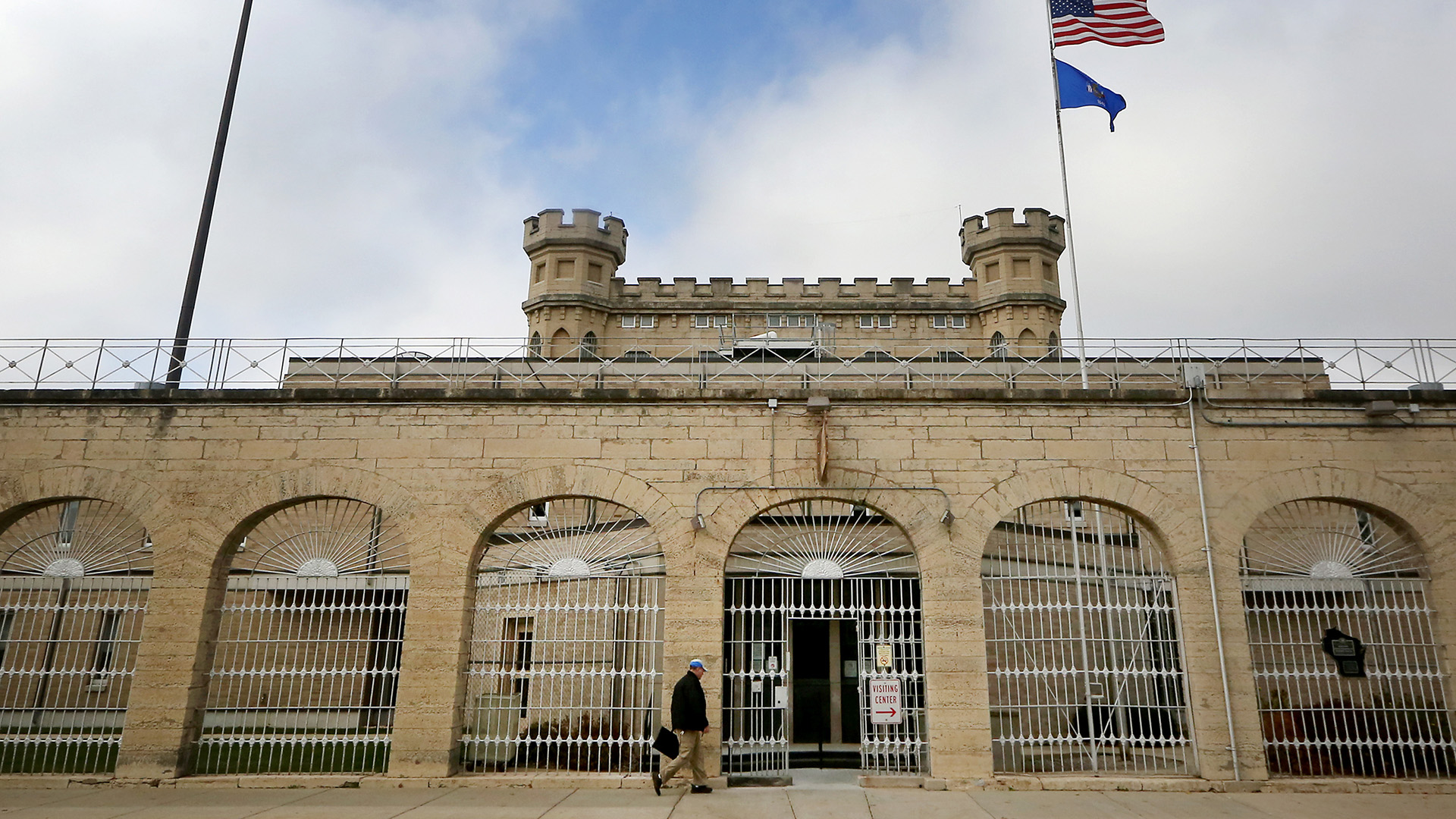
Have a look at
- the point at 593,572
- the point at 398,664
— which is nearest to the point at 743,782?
the point at 593,572

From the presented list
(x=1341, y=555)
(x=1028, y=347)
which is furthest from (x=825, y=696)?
(x=1028, y=347)

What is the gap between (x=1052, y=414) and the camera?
409 inches

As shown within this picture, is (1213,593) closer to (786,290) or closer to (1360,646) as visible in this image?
(1360,646)

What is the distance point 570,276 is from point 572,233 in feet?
6.14

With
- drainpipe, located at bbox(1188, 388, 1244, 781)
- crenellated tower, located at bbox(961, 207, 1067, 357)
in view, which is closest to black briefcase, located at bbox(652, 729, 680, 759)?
drainpipe, located at bbox(1188, 388, 1244, 781)

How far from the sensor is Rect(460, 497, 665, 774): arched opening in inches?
384

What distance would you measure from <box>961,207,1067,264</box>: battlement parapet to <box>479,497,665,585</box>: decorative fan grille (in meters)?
26.4

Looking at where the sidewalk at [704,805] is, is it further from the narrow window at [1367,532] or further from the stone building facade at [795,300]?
the stone building facade at [795,300]

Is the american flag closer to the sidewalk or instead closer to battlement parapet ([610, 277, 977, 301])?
the sidewalk

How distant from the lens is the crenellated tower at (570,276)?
35781 mm

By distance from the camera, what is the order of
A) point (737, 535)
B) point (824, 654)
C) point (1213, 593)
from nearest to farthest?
point (1213, 593) → point (737, 535) → point (824, 654)

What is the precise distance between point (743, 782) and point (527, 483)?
4.23 m

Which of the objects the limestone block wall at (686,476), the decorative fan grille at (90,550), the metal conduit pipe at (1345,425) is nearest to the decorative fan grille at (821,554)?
the limestone block wall at (686,476)

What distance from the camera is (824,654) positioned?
46.2 feet
